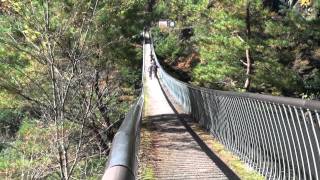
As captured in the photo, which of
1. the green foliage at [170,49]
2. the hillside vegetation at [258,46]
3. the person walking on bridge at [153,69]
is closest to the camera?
the hillside vegetation at [258,46]

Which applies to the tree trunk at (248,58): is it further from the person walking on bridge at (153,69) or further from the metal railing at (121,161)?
the metal railing at (121,161)

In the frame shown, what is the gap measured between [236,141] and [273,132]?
2.34 m

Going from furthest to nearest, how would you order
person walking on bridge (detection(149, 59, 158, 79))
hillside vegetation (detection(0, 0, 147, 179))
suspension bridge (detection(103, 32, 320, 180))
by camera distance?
person walking on bridge (detection(149, 59, 158, 79)), hillside vegetation (detection(0, 0, 147, 179)), suspension bridge (detection(103, 32, 320, 180))

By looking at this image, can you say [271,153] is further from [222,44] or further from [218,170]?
[222,44]

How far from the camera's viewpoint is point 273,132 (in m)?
5.89

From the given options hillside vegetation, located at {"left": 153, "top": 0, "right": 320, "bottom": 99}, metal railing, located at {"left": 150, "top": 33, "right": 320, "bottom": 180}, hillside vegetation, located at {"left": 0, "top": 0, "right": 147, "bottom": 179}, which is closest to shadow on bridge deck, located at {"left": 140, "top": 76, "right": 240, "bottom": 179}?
metal railing, located at {"left": 150, "top": 33, "right": 320, "bottom": 180}

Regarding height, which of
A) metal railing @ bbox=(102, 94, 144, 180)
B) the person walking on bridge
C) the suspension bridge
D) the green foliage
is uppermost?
metal railing @ bbox=(102, 94, 144, 180)

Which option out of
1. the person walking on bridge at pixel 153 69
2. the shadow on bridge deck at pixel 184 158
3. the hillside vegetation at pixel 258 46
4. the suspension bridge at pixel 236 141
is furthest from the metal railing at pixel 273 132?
the person walking on bridge at pixel 153 69

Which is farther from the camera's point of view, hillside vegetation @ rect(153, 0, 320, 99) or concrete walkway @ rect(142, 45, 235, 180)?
hillside vegetation @ rect(153, 0, 320, 99)

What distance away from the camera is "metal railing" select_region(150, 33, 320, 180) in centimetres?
475

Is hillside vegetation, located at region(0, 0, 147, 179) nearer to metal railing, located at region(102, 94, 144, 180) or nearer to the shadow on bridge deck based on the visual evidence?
the shadow on bridge deck

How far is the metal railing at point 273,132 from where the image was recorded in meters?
4.75

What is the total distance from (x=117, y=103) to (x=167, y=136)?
38.3 ft

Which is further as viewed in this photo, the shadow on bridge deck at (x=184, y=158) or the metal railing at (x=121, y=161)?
the shadow on bridge deck at (x=184, y=158)
